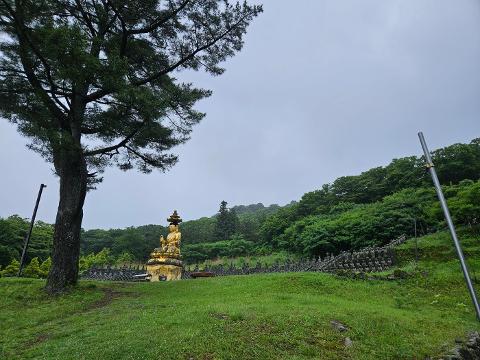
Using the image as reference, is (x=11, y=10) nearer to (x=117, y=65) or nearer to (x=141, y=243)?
A: (x=117, y=65)

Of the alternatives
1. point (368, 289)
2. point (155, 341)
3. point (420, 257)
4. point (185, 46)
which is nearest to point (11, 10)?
point (185, 46)

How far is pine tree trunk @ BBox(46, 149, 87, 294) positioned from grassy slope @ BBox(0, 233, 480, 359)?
54 cm

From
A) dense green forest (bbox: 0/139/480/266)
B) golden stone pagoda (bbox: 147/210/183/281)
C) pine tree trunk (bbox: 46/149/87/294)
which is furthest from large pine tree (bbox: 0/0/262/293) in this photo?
dense green forest (bbox: 0/139/480/266)

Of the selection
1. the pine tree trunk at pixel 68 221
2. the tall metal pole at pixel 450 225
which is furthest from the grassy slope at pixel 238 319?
the tall metal pole at pixel 450 225

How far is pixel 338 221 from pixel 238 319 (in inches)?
1022

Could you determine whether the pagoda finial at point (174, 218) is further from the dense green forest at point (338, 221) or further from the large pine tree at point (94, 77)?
the dense green forest at point (338, 221)

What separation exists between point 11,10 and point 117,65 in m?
2.92

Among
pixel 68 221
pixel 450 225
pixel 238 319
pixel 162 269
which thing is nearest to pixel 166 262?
pixel 162 269

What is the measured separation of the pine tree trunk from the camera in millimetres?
10383

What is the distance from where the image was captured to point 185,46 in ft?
Result: 40.2

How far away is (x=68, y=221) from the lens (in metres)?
10.8

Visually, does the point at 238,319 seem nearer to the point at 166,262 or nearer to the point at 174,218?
the point at 166,262

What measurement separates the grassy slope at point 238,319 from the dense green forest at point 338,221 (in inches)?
449

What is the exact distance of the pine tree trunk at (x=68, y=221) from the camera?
10383mm
